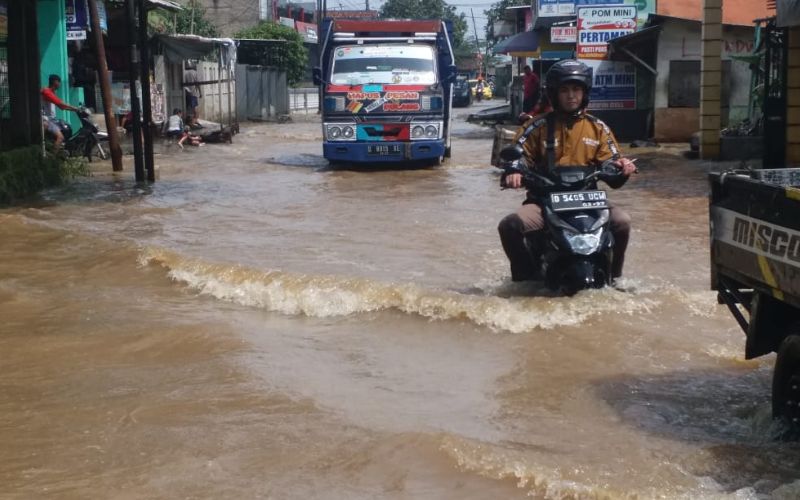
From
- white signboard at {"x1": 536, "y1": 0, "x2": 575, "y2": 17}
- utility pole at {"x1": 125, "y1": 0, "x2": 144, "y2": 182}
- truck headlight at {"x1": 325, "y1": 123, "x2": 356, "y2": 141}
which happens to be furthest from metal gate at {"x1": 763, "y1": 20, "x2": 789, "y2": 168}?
white signboard at {"x1": 536, "y1": 0, "x2": 575, "y2": 17}

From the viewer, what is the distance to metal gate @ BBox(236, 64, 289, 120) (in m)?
34.1

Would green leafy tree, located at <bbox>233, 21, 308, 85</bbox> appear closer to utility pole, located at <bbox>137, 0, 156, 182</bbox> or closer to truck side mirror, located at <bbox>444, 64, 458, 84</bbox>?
truck side mirror, located at <bbox>444, 64, 458, 84</bbox>

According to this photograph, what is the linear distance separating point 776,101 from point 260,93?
23.1m

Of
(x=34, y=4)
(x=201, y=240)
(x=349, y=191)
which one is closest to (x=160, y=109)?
(x=34, y=4)

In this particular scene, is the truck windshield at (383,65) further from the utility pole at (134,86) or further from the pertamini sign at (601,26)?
the pertamini sign at (601,26)

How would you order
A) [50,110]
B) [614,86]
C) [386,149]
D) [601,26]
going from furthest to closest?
[614,86] → [601,26] → [50,110] → [386,149]

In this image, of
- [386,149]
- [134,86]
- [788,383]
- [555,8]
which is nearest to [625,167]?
[788,383]

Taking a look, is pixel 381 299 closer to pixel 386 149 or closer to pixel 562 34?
pixel 386 149

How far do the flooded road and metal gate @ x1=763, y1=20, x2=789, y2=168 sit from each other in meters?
4.35

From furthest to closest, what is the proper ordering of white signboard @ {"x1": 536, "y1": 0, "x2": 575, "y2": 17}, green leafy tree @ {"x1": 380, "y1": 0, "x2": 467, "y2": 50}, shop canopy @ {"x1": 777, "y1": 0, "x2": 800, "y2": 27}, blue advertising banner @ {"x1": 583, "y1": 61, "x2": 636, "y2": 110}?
green leafy tree @ {"x1": 380, "y1": 0, "x2": 467, "y2": 50}, white signboard @ {"x1": 536, "y1": 0, "x2": 575, "y2": 17}, blue advertising banner @ {"x1": 583, "y1": 61, "x2": 636, "y2": 110}, shop canopy @ {"x1": 777, "y1": 0, "x2": 800, "y2": 27}

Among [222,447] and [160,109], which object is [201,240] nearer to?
[222,447]

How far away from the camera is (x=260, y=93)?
118 ft

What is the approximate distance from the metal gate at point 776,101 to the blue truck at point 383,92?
4.96 meters

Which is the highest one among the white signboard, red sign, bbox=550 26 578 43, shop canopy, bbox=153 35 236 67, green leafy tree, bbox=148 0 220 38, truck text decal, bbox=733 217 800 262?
green leafy tree, bbox=148 0 220 38
